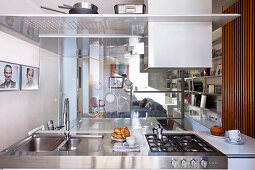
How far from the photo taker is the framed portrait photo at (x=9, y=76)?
7.04ft

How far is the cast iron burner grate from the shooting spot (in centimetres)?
150

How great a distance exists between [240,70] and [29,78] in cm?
291

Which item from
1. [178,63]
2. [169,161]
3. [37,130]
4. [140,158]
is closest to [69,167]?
[140,158]

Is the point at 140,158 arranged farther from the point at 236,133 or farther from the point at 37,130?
the point at 37,130

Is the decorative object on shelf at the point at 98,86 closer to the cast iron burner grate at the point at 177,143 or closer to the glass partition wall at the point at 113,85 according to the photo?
the glass partition wall at the point at 113,85

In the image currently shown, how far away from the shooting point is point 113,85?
2668 mm

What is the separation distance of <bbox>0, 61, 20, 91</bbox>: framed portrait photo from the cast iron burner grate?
5.68 feet

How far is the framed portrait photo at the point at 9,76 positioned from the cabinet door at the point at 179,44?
169 cm

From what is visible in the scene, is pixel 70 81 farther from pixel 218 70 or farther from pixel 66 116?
pixel 218 70

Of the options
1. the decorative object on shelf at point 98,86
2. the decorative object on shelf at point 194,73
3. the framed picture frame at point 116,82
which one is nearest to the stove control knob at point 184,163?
the framed picture frame at point 116,82

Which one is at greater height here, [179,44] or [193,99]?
[179,44]

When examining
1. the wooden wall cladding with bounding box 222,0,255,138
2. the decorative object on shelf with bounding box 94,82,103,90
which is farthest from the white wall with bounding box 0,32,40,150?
the wooden wall cladding with bounding box 222,0,255,138

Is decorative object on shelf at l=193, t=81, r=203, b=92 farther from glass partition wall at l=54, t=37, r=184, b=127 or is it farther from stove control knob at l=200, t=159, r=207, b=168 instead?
stove control knob at l=200, t=159, r=207, b=168

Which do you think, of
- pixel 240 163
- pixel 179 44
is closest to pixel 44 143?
pixel 179 44
